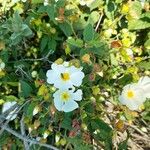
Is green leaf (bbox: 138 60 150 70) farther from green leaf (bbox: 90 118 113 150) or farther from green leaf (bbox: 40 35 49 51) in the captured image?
green leaf (bbox: 40 35 49 51)

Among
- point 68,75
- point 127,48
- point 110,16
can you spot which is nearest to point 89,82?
point 68,75

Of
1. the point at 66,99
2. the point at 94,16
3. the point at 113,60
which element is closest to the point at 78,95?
the point at 66,99

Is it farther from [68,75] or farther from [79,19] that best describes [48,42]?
[68,75]

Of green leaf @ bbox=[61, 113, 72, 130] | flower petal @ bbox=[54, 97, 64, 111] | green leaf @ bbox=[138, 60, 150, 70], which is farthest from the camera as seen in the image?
green leaf @ bbox=[138, 60, 150, 70]

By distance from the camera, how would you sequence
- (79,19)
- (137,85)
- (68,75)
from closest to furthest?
(68,75) < (137,85) < (79,19)

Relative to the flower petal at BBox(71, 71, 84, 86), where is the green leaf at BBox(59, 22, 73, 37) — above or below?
above

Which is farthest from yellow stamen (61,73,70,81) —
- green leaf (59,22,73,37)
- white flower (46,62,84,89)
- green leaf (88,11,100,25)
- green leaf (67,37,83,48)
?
green leaf (88,11,100,25)

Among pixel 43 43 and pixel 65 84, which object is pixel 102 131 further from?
pixel 43 43
